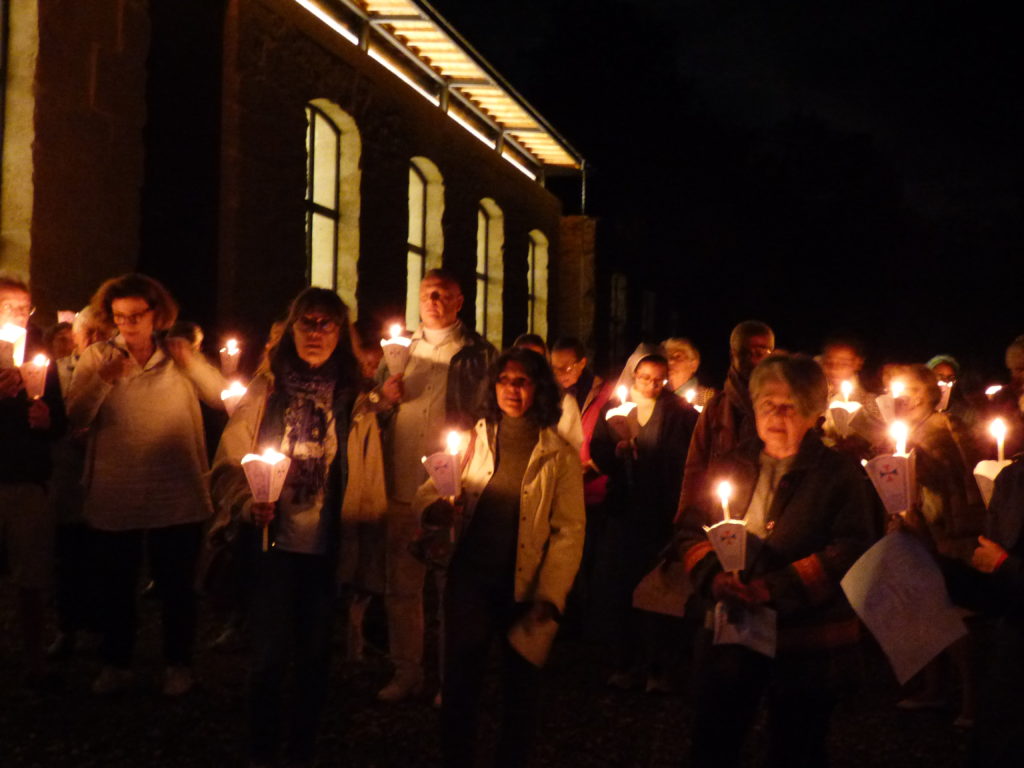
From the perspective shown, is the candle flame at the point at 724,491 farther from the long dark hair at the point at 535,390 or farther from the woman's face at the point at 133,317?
the woman's face at the point at 133,317

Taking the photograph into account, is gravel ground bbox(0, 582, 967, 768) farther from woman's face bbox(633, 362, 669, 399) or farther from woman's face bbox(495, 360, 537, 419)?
woman's face bbox(633, 362, 669, 399)

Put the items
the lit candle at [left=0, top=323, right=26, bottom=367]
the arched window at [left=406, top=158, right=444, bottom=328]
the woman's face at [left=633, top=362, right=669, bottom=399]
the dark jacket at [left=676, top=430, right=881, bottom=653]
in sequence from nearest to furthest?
the dark jacket at [left=676, top=430, right=881, bottom=653]
the lit candle at [left=0, top=323, right=26, bottom=367]
the woman's face at [left=633, top=362, right=669, bottom=399]
the arched window at [left=406, top=158, right=444, bottom=328]

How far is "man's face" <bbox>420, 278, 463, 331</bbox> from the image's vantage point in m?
6.39

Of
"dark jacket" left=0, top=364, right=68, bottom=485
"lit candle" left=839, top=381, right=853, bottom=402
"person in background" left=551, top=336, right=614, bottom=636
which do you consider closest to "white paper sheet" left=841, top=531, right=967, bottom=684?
"person in background" left=551, top=336, right=614, bottom=636

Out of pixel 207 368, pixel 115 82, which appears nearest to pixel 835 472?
pixel 207 368

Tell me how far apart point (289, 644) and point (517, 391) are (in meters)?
1.32

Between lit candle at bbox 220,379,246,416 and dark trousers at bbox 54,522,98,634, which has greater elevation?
lit candle at bbox 220,379,246,416

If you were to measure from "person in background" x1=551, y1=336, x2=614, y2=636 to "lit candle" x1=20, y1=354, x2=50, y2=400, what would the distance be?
2.64 metres

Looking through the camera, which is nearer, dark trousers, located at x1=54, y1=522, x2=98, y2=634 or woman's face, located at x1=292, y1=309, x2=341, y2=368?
woman's face, located at x1=292, y1=309, x2=341, y2=368

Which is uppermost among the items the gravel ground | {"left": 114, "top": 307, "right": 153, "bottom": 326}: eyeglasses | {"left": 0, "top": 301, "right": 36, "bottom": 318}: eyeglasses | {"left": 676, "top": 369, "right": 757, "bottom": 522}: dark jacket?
{"left": 0, "top": 301, "right": 36, "bottom": 318}: eyeglasses

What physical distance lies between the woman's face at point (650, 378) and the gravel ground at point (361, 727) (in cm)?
170

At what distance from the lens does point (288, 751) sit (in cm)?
493

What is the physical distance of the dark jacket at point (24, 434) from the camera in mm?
6078

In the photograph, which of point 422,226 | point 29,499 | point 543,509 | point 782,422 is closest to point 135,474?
point 29,499
